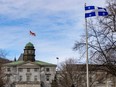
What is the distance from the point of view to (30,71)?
171 metres

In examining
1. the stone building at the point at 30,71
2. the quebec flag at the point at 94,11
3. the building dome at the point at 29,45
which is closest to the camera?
the quebec flag at the point at 94,11

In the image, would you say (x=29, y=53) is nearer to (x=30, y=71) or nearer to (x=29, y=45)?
(x=29, y=45)

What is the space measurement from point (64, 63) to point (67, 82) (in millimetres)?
9179

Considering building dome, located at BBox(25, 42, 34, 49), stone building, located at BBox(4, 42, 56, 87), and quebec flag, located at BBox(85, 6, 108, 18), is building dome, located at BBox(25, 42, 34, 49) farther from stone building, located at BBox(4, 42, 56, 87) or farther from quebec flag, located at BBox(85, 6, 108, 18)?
quebec flag, located at BBox(85, 6, 108, 18)

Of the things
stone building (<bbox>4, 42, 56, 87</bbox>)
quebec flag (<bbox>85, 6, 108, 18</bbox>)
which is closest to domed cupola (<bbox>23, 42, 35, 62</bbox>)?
stone building (<bbox>4, 42, 56, 87</bbox>)

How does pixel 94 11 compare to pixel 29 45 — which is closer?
pixel 94 11

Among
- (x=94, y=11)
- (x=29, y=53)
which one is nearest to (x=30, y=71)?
(x=29, y=53)

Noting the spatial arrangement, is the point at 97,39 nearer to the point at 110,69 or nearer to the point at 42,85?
the point at 110,69

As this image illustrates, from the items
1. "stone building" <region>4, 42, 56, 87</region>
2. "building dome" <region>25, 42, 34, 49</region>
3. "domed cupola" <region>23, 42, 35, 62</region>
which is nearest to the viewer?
"stone building" <region>4, 42, 56, 87</region>

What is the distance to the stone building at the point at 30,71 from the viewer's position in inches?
6630

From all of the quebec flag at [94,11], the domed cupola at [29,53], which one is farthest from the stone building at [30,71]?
the quebec flag at [94,11]

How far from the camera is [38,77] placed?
17212 cm

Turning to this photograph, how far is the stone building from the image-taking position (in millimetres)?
168400

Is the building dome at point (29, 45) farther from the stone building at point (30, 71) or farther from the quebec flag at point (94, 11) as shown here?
the quebec flag at point (94, 11)
